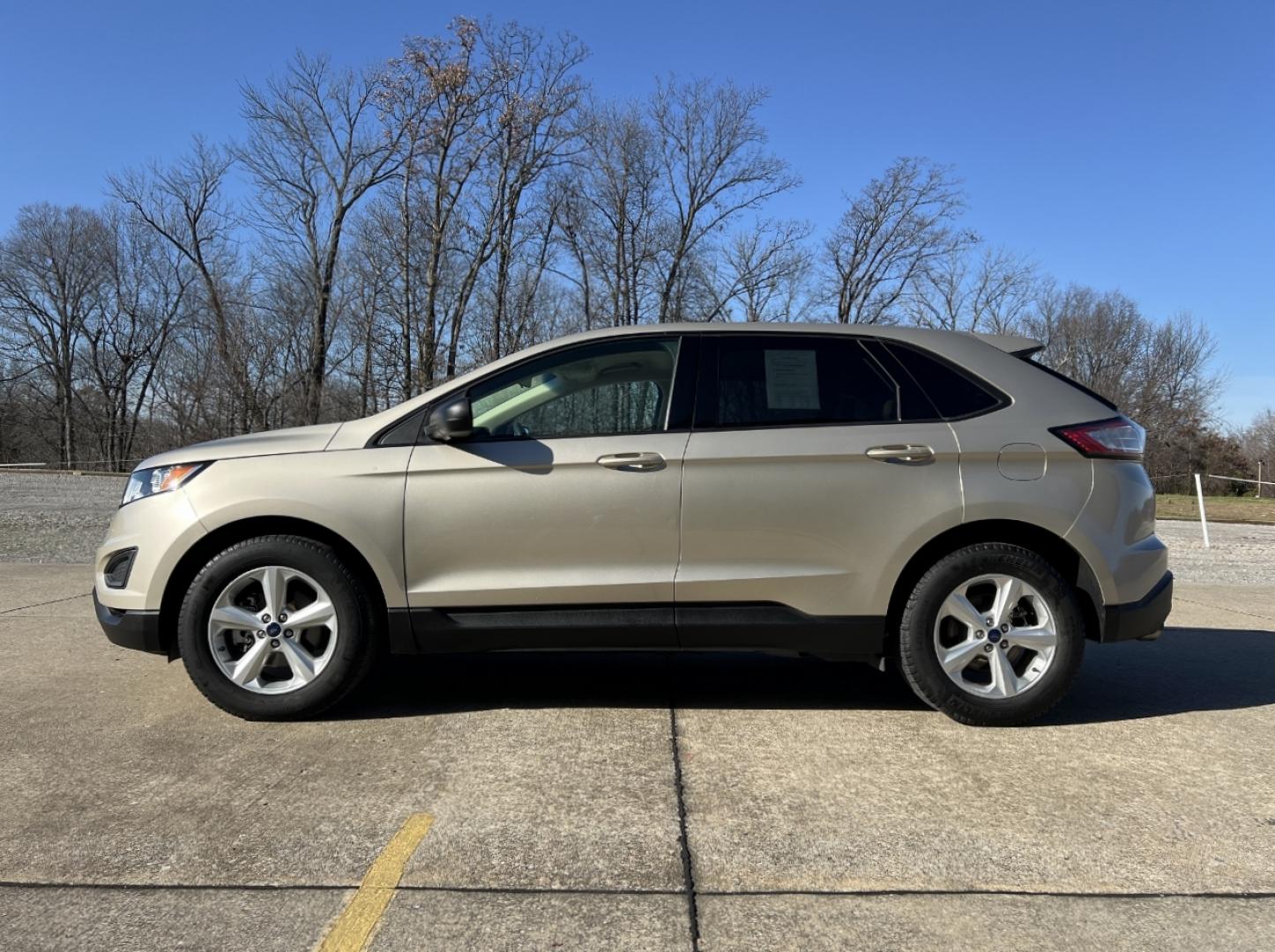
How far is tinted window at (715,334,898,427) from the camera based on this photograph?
12.9 feet

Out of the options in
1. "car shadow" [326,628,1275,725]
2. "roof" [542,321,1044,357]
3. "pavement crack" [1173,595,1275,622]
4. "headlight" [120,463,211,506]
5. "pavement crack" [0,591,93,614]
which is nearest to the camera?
"headlight" [120,463,211,506]

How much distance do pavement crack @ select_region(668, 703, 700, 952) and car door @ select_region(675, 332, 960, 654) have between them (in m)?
0.49

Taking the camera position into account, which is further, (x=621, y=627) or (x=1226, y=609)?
(x=1226, y=609)

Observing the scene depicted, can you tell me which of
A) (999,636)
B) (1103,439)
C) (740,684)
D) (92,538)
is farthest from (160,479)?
(92,538)

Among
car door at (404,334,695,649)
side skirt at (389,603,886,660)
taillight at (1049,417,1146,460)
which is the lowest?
side skirt at (389,603,886,660)

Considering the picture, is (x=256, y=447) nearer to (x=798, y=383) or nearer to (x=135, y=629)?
(x=135, y=629)

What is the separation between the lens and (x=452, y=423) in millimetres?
3750

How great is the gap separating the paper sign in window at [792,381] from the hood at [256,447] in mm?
1998

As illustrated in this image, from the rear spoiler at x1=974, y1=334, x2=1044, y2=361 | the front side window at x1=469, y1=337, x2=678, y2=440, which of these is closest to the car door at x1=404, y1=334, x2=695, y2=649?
the front side window at x1=469, y1=337, x2=678, y2=440

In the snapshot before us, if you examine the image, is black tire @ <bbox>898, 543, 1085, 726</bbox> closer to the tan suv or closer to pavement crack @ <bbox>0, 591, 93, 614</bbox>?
the tan suv

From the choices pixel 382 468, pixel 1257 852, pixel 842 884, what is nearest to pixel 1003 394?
pixel 1257 852

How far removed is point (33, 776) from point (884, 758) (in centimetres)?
326

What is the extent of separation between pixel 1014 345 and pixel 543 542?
2.44 meters

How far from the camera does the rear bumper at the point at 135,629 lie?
12.5 feet
